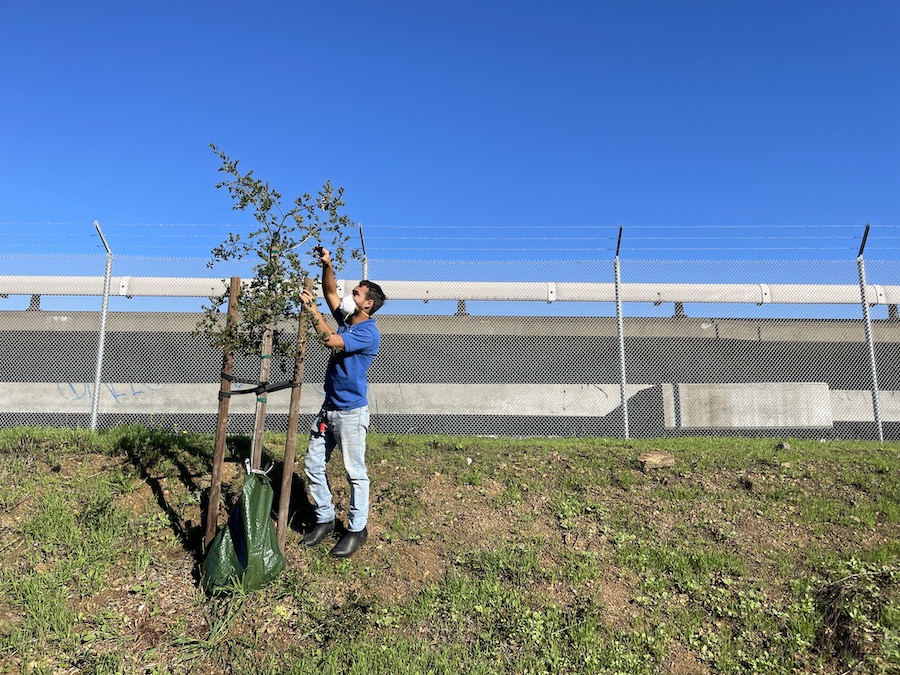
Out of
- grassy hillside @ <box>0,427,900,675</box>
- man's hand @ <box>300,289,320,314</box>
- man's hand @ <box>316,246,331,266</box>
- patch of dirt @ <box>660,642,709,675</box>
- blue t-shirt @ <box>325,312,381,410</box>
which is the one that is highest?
man's hand @ <box>316,246,331,266</box>

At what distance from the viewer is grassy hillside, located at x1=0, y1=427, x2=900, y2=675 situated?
129 inches

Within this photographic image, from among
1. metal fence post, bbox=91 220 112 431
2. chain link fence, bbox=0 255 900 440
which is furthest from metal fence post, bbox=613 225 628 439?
metal fence post, bbox=91 220 112 431

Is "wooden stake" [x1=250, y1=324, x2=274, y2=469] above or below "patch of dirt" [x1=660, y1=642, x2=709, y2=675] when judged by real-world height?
above

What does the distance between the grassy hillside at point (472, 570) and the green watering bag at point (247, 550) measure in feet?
0.36

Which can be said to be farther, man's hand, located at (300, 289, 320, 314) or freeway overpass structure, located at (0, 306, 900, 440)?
freeway overpass structure, located at (0, 306, 900, 440)

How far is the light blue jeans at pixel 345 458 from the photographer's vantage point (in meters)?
4.06

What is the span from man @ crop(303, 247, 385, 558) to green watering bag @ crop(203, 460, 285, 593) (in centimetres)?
49

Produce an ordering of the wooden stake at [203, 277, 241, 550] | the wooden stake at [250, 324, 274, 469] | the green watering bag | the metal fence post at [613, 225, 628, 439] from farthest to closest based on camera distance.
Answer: the metal fence post at [613, 225, 628, 439], the wooden stake at [250, 324, 274, 469], the wooden stake at [203, 277, 241, 550], the green watering bag

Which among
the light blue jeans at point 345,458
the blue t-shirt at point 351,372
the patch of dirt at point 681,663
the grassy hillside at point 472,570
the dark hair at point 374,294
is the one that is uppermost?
the dark hair at point 374,294

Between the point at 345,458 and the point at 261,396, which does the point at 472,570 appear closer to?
the point at 345,458

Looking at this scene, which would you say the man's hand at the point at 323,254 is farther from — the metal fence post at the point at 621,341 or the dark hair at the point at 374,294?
the metal fence post at the point at 621,341

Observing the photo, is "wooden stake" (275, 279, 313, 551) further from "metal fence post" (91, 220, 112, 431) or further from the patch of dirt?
"metal fence post" (91, 220, 112, 431)

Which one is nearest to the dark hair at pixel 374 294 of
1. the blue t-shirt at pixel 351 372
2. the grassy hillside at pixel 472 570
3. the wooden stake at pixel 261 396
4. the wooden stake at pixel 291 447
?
the blue t-shirt at pixel 351 372

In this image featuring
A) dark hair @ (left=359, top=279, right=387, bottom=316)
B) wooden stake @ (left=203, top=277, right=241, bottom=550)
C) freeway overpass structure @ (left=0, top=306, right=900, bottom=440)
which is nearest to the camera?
wooden stake @ (left=203, top=277, right=241, bottom=550)
